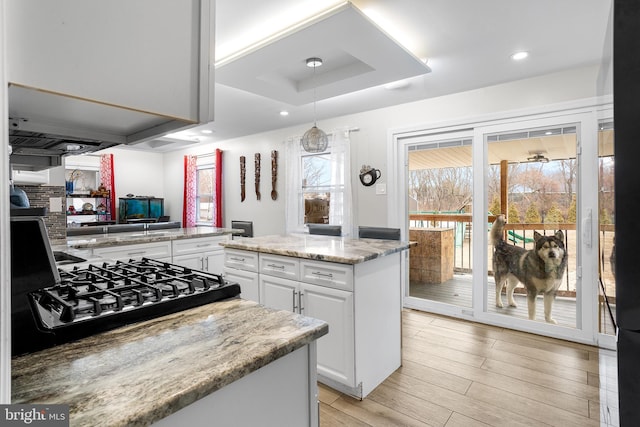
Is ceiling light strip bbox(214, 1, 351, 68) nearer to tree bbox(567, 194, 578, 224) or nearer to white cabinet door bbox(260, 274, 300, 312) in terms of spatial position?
white cabinet door bbox(260, 274, 300, 312)

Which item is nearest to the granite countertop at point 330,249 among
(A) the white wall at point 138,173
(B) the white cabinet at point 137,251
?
(B) the white cabinet at point 137,251

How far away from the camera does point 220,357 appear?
2.35 ft

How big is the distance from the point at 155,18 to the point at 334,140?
392cm

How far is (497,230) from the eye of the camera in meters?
3.38

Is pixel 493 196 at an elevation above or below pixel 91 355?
above

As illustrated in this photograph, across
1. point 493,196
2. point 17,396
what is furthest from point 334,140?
point 17,396

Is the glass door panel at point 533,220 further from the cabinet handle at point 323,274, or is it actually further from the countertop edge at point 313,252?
the cabinet handle at point 323,274

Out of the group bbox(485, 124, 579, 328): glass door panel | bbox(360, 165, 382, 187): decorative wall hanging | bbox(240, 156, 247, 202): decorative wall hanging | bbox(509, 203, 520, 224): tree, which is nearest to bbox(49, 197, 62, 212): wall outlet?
bbox(240, 156, 247, 202): decorative wall hanging

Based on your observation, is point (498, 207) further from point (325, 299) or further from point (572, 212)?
point (325, 299)

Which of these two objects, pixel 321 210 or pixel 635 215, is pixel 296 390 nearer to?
pixel 635 215

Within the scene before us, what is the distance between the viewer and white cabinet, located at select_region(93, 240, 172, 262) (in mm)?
2898

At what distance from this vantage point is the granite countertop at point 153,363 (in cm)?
55

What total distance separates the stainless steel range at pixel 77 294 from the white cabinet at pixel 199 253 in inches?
89.1

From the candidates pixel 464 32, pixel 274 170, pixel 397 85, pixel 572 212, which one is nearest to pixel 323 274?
pixel 464 32
